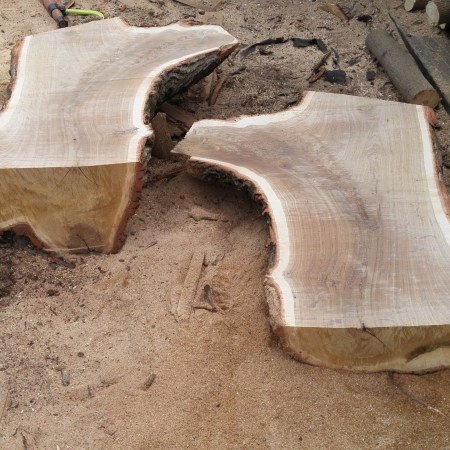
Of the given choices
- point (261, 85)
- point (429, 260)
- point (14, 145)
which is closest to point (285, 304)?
point (429, 260)

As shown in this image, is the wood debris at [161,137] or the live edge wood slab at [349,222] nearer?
the live edge wood slab at [349,222]

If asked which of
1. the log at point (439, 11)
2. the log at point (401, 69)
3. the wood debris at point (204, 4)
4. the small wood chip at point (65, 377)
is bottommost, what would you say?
the small wood chip at point (65, 377)

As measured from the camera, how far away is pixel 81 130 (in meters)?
3.12

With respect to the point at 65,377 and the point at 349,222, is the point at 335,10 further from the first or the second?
the point at 65,377

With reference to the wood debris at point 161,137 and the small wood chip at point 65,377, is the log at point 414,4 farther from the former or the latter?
the small wood chip at point 65,377

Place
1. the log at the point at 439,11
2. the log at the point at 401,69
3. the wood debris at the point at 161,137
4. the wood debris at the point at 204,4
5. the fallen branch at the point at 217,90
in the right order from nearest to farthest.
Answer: the wood debris at the point at 161,137
the log at the point at 401,69
the fallen branch at the point at 217,90
the log at the point at 439,11
the wood debris at the point at 204,4

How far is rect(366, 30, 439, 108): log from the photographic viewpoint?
13.7 feet

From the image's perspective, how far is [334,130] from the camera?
335 centimetres

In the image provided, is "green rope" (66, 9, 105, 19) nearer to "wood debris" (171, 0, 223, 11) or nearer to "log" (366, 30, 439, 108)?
"wood debris" (171, 0, 223, 11)

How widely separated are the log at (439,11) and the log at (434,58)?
0.12 m

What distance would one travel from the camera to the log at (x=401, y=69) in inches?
165

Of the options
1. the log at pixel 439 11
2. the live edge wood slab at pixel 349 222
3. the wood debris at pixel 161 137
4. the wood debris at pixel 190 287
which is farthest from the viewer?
the log at pixel 439 11

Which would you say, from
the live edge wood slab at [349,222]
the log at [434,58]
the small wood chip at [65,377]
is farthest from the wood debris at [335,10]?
the small wood chip at [65,377]

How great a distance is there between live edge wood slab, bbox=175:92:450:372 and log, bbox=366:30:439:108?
738 mm
